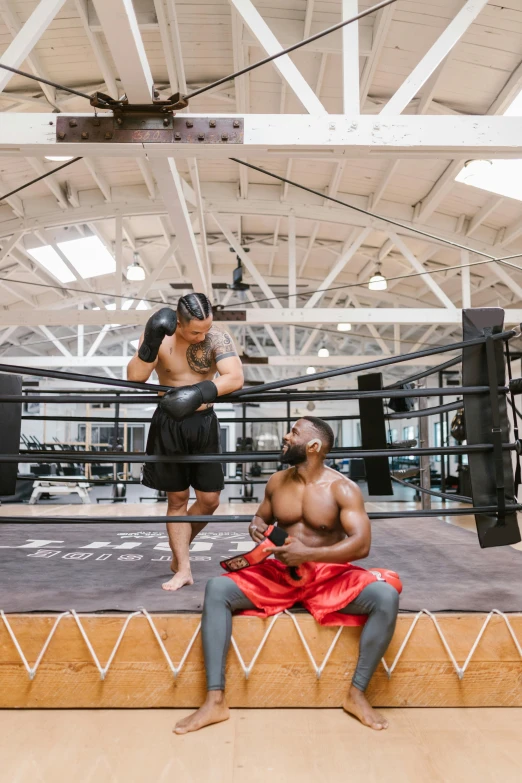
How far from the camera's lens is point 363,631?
1.57m

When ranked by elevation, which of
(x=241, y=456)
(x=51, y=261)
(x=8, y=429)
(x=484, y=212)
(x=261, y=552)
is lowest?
(x=261, y=552)

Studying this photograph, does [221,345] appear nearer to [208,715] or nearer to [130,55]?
[208,715]

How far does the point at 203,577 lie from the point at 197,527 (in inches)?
9.2

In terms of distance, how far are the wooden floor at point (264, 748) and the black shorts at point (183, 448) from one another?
32.2 inches

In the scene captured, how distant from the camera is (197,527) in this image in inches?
91.7

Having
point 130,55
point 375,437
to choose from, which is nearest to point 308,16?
point 130,55

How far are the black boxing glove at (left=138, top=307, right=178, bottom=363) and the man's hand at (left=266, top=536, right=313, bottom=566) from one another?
0.83 m

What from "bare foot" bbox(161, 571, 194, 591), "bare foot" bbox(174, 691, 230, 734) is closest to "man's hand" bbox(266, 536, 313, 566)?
"bare foot" bbox(174, 691, 230, 734)

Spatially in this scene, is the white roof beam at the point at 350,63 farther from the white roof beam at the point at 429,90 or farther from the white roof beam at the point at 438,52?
the white roof beam at the point at 429,90

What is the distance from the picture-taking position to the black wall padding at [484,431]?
1934mm

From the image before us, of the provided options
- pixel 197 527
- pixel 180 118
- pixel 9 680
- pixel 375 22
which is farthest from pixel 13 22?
pixel 9 680

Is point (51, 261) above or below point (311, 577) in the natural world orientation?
above

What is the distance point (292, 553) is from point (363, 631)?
29cm

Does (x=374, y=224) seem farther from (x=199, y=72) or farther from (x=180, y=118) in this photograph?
(x=180, y=118)
